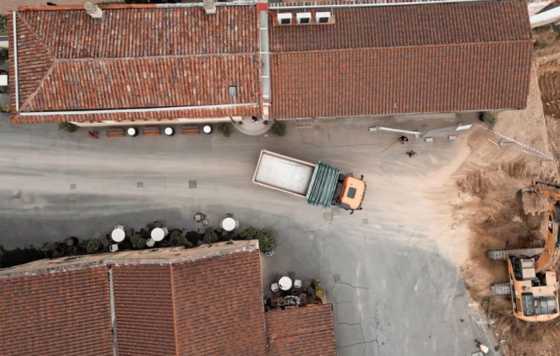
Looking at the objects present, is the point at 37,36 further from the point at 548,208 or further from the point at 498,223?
the point at 548,208

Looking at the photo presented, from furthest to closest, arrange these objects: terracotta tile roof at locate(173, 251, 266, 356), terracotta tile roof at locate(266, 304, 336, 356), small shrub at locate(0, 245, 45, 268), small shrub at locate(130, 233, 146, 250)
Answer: small shrub at locate(0, 245, 45, 268) → small shrub at locate(130, 233, 146, 250) → terracotta tile roof at locate(266, 304, 336, 356) → terracotta tile roof at locate(173, 251, 266, 356)

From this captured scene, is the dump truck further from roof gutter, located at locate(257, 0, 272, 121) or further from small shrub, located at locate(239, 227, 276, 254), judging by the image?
roof gutter, located at locate(257, 0, 272, 121)

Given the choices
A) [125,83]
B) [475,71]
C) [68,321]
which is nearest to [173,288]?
[68,321]

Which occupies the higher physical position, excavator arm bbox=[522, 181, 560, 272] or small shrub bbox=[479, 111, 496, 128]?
small shrub bbox=[479, 111, 496, 128]

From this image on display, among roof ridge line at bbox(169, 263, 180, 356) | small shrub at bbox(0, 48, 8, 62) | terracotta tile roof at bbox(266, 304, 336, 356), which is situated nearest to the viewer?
roof ridge line at bbox(169, 263, 180, 356)

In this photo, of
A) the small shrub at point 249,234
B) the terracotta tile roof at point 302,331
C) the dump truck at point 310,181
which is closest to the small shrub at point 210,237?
the small shrub at point 249,234

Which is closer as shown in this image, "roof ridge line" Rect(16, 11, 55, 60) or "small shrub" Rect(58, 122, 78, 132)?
"roof ridge line" Rect(16, 11, 55, 60)

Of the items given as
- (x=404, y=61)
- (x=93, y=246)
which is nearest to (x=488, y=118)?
(x=404, y=61)

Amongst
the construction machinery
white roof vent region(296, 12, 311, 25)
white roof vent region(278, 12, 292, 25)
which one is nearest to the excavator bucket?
the construction machinery

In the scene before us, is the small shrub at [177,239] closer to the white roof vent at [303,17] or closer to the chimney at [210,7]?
the chimney at [210,7]
